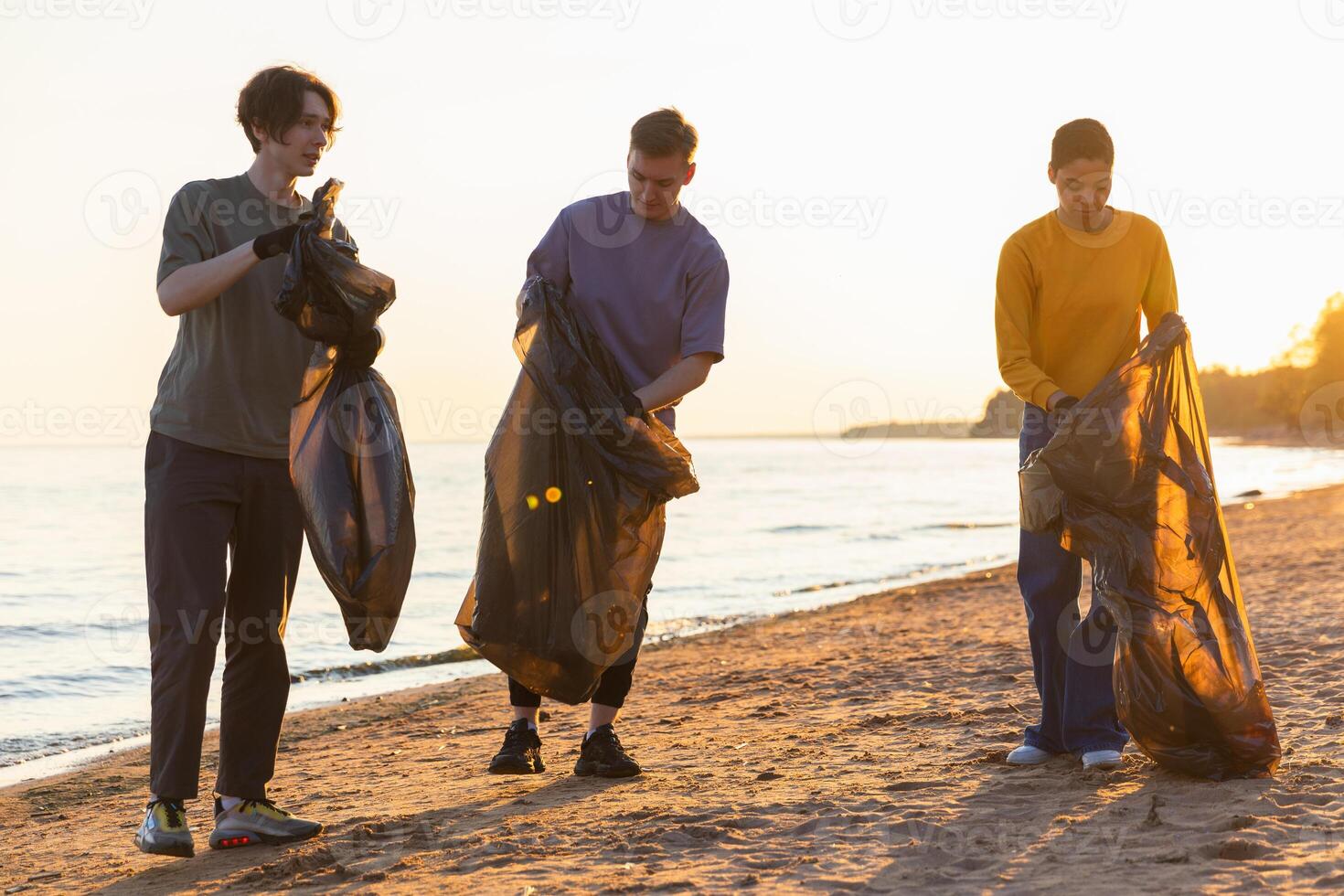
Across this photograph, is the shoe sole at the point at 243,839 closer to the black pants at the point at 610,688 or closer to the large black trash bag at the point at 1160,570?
the black pants at the point at 610,688

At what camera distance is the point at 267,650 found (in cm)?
303

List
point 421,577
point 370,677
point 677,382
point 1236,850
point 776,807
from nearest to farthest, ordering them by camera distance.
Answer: point 1236,850, point 776,807, point 677,382, point 370,677, point 421,577

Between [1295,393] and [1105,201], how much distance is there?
210 feet

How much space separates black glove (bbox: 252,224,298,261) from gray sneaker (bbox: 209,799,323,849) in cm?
144

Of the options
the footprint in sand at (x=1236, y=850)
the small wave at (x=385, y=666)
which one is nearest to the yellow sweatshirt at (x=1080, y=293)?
the footprint in sand at (x=1236, y=850)

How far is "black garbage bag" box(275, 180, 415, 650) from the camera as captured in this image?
2.84 metres

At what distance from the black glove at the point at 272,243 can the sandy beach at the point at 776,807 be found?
1.48m

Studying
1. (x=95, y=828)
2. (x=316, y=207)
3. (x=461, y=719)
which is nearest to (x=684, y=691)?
(x=461, y=719)

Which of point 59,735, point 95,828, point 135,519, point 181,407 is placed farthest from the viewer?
point 135,519

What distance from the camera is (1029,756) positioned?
352 centimetres

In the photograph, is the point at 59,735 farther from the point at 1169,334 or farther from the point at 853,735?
the point at 1169,334

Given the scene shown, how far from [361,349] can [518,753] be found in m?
1.48

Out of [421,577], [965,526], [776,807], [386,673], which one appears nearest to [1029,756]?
[776,807]

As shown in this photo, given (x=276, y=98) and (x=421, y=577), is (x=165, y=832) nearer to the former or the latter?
(x=276, y=98)
